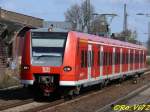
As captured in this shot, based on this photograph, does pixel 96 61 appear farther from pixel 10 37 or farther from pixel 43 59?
pixel 10 37

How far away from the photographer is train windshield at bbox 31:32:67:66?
21.2 m

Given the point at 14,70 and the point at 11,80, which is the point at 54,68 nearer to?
the point at 11,80

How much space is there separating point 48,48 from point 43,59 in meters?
0.47

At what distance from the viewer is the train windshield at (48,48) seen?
21.2 m

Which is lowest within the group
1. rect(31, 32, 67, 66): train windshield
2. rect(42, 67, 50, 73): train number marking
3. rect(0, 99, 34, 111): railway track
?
rect(0, 99, 34, 111): railway track

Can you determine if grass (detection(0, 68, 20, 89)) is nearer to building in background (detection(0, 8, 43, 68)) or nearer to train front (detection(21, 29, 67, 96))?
building in background (detection(0, 8, 43, 68))

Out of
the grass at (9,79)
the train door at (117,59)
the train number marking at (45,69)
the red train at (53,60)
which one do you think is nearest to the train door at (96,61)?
the red train at (53,60)

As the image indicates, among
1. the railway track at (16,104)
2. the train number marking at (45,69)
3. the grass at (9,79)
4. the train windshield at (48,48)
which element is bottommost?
the railway track at (16,104)

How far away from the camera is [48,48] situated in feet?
70.1

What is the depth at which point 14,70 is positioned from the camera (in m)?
38.3

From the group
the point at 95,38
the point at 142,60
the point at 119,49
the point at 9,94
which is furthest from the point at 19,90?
the point at 142,60

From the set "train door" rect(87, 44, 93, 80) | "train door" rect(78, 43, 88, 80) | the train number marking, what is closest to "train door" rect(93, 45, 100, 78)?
"train door" rect(87, 44, 93, 80)

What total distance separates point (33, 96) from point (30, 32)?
3260 millimetres

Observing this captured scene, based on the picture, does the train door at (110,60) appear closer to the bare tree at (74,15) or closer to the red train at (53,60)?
the red train at (53,60)
